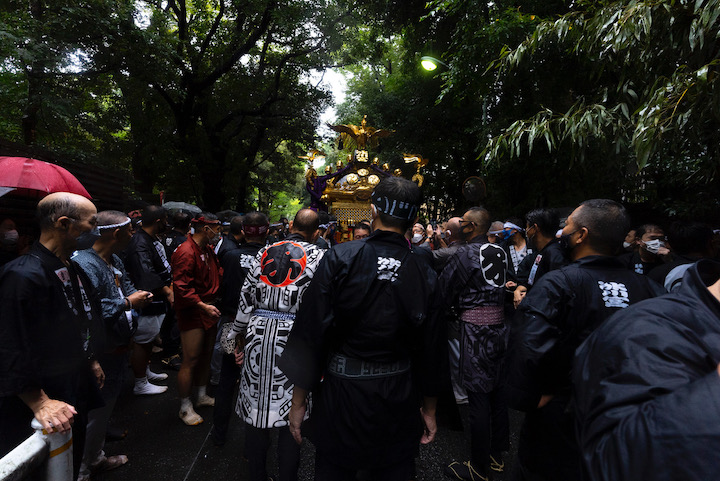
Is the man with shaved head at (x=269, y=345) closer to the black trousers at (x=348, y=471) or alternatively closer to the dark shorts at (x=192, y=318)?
the black trousers at (x=348, y=471)

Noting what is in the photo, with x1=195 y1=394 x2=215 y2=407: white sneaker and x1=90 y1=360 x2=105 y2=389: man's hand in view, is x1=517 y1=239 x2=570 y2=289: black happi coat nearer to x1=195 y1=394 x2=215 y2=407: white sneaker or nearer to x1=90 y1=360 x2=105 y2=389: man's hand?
x1=90 y1=360 x2=105 y2=389: man's hand

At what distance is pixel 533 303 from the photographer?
6.63 feet

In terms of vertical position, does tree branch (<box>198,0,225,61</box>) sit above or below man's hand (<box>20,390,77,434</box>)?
above

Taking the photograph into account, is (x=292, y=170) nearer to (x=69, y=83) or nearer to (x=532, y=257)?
(x=69, y=83)

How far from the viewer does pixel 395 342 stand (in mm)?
1893

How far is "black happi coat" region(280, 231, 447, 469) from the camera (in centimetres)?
186

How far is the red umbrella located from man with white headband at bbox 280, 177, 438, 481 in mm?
3453

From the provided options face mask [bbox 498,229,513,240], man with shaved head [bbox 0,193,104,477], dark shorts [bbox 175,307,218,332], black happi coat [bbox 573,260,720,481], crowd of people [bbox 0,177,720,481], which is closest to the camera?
black happi coat [bbox 573,260,720,481]

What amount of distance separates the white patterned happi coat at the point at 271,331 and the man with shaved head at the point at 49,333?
0.99 meters

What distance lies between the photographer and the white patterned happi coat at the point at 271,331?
2.67m

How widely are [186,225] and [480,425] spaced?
413cm

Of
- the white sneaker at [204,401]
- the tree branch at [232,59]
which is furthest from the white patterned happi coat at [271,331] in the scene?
the tree branch at [232,59]

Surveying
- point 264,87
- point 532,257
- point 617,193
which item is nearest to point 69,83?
point 264,87

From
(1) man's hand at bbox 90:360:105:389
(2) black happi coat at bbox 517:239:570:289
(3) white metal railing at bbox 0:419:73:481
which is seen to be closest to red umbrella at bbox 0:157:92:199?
(1) man's hand at bbox 90:360:105:389
